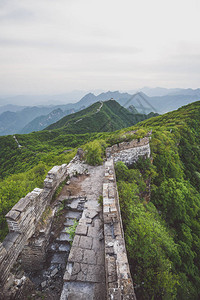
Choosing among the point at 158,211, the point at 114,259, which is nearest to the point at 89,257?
the point at 114,259

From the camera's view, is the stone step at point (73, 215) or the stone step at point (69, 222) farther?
the stone step at point (73, 215)

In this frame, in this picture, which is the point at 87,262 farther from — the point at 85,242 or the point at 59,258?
the point at 59,258

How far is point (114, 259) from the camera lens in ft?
13.1

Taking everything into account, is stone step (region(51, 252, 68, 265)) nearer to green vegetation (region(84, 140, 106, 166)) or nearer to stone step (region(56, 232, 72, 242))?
stone step (region(56, 232, 72, 242))

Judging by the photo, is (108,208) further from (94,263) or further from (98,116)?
(98,116)

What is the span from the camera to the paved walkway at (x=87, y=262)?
156 inches

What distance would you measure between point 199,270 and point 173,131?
14037mm

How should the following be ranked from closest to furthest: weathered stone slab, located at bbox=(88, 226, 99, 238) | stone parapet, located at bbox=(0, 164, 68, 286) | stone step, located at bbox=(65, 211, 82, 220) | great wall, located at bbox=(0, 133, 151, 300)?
great wall, located at bbox=(0, 133, 151, 300) < stone parapet, located at bbox=(0, 164, 68, 286) < weathered stone slab, located at bbox=(88, 226, 99, 238) < stone step, located at bbox=(65, 211, 82, 220)

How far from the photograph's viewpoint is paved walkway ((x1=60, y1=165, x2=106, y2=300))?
13.0 feet

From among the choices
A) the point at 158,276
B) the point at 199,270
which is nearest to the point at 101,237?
the point at 158,276

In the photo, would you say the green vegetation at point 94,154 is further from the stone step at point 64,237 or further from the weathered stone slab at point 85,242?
the weathered stone slab at point 85,242

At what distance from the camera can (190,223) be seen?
1023 cm

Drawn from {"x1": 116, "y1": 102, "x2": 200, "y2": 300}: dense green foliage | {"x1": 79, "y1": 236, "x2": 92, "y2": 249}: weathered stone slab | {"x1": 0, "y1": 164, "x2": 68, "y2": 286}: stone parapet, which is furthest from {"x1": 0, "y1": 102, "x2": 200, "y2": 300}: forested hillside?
{"x1": 79, "y1": 236, "x2": 92, "y2": 249}: weathered stone slab

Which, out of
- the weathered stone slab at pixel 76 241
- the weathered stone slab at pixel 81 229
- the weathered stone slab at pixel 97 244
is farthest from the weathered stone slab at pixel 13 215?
the weathered stone slab at pixel 97 244
